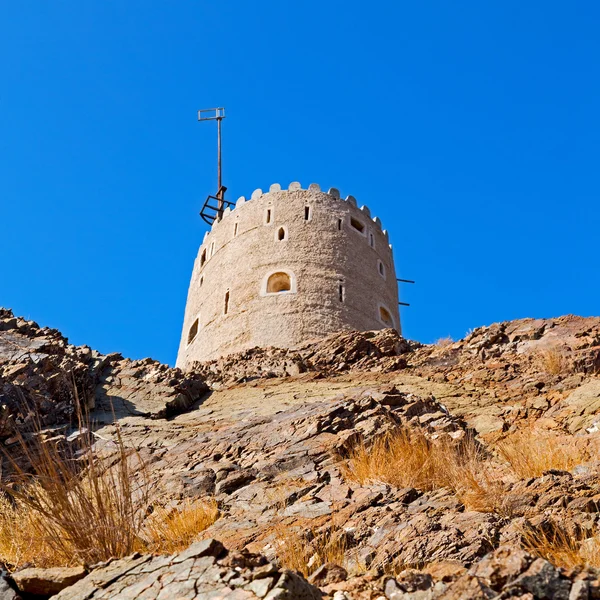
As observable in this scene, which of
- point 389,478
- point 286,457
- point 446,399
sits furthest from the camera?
point 446,399

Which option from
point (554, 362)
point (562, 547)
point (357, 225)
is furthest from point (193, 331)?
point (562, 547)

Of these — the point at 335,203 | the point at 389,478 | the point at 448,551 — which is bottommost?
the point at 448,551

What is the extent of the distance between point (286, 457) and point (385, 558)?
2955 millimetres

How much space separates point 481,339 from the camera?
13836 millimetres

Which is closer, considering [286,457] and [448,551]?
[448,551]

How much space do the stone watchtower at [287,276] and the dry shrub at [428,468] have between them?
1088cm

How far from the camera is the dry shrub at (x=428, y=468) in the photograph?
518 centimetres

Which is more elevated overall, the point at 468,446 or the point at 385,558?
the point at 468,446

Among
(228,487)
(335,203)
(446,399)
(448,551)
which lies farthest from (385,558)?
(335,203)

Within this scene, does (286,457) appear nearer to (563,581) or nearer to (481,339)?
(563,581)

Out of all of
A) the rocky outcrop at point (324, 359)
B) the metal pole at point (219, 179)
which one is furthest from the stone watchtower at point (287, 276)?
the metal pole at point (219, 179)

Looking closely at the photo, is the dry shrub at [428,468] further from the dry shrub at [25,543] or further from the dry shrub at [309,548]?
the dry shrub at [25,543]

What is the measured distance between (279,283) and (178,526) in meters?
15.0

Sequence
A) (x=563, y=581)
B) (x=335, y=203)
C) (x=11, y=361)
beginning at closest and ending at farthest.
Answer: (x=563, y=581), (x=11, y=361), (x=335, y=203)
